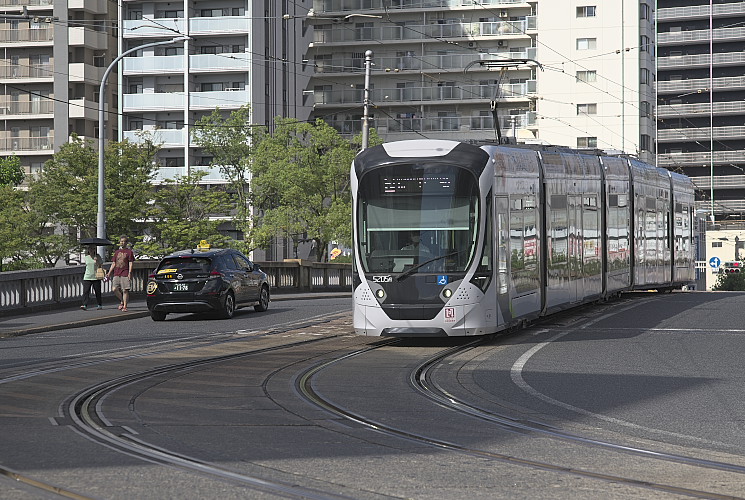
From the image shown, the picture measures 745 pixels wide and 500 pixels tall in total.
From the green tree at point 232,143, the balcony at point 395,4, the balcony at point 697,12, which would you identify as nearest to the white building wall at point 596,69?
the balcony at point 395,4

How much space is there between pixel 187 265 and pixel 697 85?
85949 millimetres

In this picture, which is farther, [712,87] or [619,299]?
[712,87]

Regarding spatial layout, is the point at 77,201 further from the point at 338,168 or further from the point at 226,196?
the point at 338,168

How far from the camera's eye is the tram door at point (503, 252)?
19.3m

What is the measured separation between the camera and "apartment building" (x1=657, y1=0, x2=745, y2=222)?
10406cm

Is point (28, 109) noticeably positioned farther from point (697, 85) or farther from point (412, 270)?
point (412, 270)

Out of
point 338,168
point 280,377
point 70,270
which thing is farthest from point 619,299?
point 338,168

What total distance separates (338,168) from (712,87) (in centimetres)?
5289

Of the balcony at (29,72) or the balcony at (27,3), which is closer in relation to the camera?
the balcony at (27,3)

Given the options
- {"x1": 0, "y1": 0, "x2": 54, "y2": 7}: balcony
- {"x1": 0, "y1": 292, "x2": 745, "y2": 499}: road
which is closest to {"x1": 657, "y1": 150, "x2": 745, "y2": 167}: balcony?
{"x1": 0, "y1": 0, "x2": 54, "y2": 7}: balcony

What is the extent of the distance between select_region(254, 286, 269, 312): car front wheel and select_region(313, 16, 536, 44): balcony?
199ft

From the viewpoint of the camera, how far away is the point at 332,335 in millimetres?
21641

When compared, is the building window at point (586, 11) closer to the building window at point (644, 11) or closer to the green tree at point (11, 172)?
the building window at point (644, 11)

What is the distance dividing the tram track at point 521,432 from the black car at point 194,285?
12.8 meters
